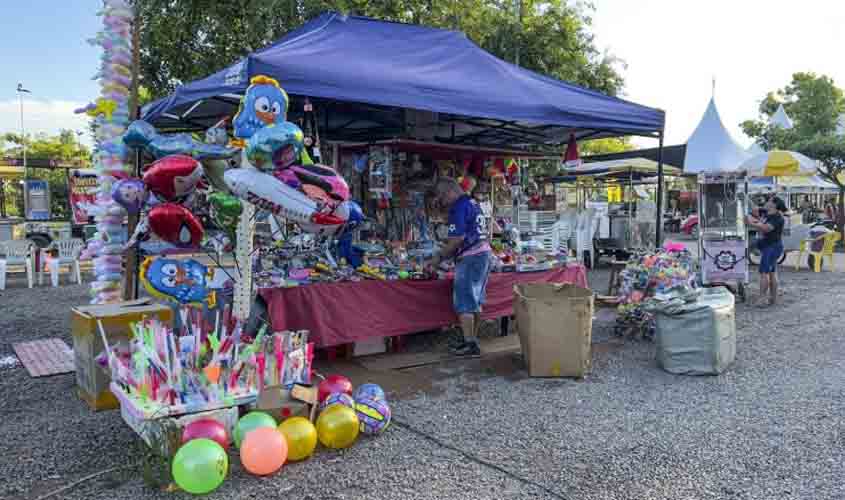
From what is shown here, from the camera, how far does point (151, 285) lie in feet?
12.9

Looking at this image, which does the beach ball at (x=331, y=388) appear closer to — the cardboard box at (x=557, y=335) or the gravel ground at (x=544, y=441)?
the gravel ground at (x=544, y=441)

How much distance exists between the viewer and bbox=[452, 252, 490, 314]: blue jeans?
5543 millimetres

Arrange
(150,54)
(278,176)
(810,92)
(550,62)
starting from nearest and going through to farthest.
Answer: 1. (278,176)
2. (150,54)
3. (550,62)
4. (810,92)

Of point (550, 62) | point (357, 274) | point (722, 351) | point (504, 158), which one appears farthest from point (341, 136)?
point (550, 62)

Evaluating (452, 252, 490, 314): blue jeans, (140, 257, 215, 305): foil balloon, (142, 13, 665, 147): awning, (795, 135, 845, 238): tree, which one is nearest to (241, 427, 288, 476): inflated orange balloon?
(140, 257, 215, 305): foil balloon

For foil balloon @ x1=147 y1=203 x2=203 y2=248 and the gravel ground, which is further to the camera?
foil balloon @ x1=147 y1=203 x2=203 y2=248

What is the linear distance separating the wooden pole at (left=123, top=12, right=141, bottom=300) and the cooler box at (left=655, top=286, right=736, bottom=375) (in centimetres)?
446

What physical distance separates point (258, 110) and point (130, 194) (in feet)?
4.40

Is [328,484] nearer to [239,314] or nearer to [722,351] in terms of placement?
[239,314]

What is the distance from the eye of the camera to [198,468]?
9.73 feet

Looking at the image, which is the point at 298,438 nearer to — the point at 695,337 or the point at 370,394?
the point at 370,394

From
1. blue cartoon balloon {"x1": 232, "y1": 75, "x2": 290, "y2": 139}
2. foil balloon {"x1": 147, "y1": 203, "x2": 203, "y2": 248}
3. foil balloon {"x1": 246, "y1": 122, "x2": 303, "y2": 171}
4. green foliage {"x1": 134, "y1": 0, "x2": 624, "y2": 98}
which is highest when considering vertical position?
green foliage {"x1": 134, "y1": 0, "x2": 624, "y2": 98}

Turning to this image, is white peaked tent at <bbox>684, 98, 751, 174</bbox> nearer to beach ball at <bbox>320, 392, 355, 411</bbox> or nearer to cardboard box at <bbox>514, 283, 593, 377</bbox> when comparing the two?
cardboard box at <bbox>514, 283, 593, 377</bbox>

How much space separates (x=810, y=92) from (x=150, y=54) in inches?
774
